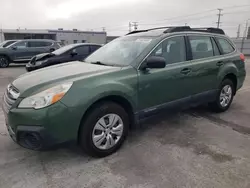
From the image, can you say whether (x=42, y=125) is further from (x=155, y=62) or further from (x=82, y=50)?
(x=82, y=50)

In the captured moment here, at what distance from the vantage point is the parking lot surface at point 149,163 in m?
2.34

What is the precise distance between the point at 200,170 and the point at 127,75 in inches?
57.0

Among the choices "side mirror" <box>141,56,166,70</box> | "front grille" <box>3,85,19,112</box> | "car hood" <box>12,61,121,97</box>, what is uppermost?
"side mirror" <box>141,56,166,70</box>

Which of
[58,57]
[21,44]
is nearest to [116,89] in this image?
[58,57]

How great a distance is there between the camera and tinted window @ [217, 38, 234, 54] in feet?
14.2

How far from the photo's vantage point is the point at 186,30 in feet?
12.4

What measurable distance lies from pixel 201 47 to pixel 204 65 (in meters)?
0.35

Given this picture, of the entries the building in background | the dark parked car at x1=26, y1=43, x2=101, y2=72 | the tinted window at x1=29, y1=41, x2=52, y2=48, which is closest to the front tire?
the dark parked car at x1=26, y1=43, x2=101, y2=72

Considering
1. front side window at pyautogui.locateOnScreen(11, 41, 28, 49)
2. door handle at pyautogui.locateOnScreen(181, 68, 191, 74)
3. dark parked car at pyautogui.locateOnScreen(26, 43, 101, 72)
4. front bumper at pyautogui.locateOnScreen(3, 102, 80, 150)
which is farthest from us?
front side window at pyautogui.locateOnScreen(11, 41, 28, 49)

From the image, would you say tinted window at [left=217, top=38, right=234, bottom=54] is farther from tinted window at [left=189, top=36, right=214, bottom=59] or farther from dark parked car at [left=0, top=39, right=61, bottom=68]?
dark parked car at [left=0, top=39, right=61, bottom=68]

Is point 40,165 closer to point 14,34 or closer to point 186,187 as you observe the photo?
point 186,187

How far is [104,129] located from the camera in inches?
108

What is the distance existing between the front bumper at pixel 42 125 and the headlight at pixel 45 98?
2.0 inches

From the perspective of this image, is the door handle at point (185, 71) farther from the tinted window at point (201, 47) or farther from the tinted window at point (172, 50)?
the tinted window at point (201, 47)
